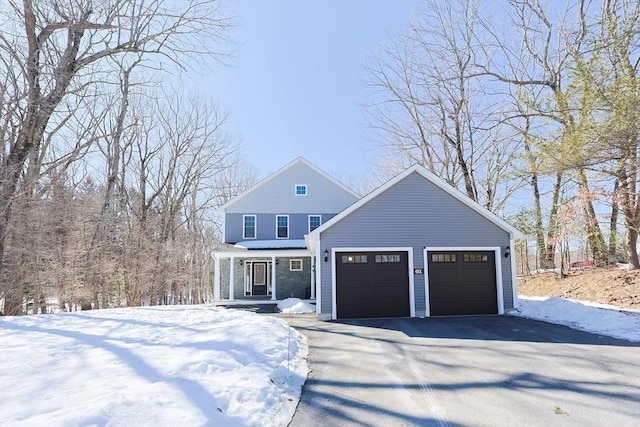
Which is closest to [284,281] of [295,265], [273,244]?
[295,265]

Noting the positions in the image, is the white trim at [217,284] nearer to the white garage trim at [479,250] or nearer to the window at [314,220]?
the window at [314,220]

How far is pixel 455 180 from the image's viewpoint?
71.9ft

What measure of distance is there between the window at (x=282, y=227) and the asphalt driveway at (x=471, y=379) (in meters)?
11.1

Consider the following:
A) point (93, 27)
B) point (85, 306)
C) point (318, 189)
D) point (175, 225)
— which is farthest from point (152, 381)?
Answer: point (175, 225)

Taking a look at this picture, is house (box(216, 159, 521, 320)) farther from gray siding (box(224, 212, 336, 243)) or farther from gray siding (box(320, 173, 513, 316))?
gray siding (box(224, 212, 336, 243))

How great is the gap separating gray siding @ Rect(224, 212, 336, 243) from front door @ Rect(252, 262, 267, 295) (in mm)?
1516

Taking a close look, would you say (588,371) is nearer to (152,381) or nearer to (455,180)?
(152,381)

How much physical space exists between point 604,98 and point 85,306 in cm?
2011

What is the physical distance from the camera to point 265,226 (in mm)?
19484

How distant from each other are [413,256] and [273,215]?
32.5 feet

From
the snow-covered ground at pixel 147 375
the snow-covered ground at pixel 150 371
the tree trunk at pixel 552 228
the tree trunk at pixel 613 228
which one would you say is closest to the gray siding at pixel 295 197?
the tree trunk at pixel 552 228

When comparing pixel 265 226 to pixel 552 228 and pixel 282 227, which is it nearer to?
pixel 282 227

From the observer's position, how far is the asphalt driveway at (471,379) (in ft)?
12.8

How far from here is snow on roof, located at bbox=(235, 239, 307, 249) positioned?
18.1 meters
